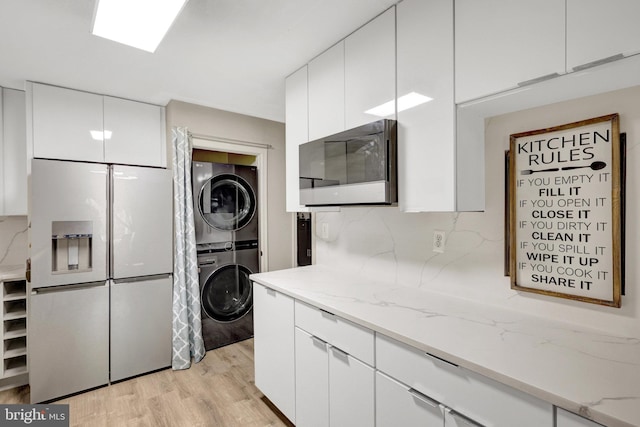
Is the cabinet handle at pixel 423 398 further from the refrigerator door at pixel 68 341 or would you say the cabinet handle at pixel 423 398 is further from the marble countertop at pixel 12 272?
the marble countertop at pixel 12 272

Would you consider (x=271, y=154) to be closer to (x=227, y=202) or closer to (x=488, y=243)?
(x=227, y=202)

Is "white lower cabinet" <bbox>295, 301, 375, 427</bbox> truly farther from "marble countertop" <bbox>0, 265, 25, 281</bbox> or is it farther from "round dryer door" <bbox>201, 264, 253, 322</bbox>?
"marble countertop" <bbox>0, 265, 25, 281</bbox>

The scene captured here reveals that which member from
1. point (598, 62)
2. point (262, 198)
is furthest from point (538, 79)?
point (262, 198)

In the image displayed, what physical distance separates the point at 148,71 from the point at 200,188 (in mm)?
1081

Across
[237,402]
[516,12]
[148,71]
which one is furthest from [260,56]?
[237,402]

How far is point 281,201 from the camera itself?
11.3ft

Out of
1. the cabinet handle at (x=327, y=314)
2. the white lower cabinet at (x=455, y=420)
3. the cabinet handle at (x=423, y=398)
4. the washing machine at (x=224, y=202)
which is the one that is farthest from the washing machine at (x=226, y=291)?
the white lower cabinet at (x=455, y=420)

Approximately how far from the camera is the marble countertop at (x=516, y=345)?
31.7 inches

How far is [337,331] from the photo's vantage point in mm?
1525

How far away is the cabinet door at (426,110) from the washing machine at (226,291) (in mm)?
2147

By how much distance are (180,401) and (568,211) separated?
8.61ft

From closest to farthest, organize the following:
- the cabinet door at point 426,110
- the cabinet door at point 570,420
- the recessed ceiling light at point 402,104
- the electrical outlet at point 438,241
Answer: the cabinet door at point 570,420 < the cabinet door at point 426,110 < the recessed ceiling light at point 402,104 < the electrical outlet at point 438,241

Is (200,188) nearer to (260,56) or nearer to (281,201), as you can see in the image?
(281,201)

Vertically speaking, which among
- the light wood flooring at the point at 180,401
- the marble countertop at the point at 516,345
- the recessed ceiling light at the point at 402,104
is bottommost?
the light wood flooring at the point at 180,401
